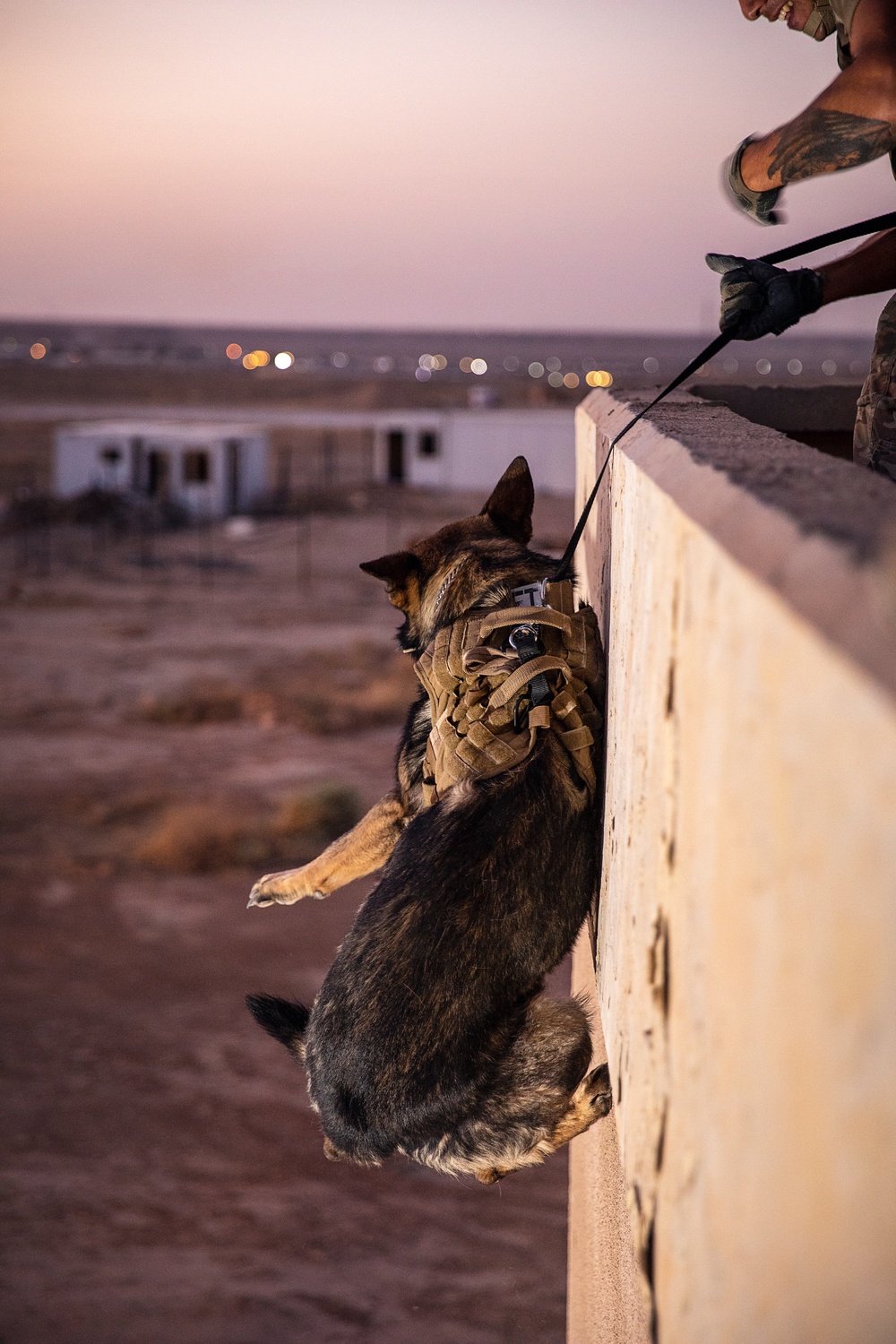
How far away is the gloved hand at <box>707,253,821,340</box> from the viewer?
2.89 metres

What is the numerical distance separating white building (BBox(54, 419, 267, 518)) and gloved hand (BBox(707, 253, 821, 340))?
1704 inches

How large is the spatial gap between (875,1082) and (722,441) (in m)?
1.48

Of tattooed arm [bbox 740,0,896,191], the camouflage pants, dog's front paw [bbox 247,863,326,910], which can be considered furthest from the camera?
dog's front paw [bbox 247,863,326,910]

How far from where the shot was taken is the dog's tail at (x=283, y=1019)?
135 inches

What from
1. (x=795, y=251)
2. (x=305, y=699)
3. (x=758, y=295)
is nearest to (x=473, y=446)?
(x=305, y=699)

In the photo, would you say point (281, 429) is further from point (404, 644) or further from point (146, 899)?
point (404, 644)

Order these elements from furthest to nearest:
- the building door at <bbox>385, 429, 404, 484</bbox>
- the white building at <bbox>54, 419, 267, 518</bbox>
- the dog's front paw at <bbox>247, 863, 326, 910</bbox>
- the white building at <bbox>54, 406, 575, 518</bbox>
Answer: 1. the building door at <bbox>385, 429, 404, 484</bbox>
2. the white building at <bbox>54, 406, 575, 518</bbox>
3. the white building at <bbox>54, 419, 267, 518</bbox>
4. the dog's front paw at <bbox>247, 863, 326, 910</bbox>

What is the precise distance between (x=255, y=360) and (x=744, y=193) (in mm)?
124995

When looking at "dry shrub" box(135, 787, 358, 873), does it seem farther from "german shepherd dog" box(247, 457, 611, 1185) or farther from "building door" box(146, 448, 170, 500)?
"building door" box(146, 448, 170, 500)

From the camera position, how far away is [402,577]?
12.1ft

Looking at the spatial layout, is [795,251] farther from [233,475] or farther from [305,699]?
[233,475]

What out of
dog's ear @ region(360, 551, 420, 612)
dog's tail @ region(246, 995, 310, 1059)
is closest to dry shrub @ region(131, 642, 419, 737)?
dog's ear @ region(360, 551, 420, 612)

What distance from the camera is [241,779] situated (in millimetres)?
19375

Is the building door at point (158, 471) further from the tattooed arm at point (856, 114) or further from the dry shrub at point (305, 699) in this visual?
the tattooed arm at point (856, 114)
